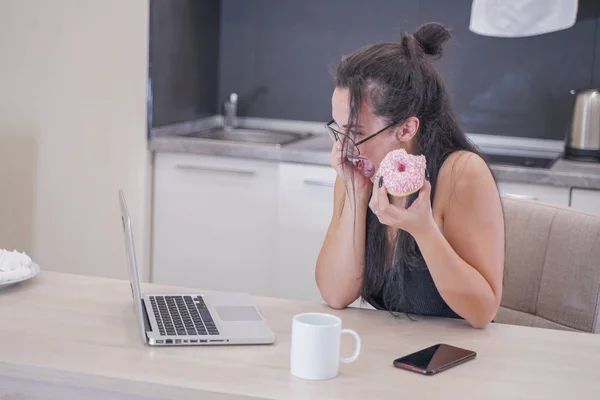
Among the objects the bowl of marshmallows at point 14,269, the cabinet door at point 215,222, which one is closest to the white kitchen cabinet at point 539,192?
the cabinet door at point 215,222

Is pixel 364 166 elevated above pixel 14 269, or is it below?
above

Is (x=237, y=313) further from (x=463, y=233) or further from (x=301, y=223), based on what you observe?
(x=301, y=223)

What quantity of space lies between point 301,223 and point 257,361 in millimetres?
1729

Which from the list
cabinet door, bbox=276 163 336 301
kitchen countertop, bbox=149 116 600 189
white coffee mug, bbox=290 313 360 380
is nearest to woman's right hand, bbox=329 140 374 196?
white coffee mug, bbox=290 313 360 380

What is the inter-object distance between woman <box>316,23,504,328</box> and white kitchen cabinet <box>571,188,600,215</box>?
1.17 meters

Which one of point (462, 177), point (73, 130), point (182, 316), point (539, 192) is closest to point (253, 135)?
point (73, 130)

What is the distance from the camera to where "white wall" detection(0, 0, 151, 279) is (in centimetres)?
316

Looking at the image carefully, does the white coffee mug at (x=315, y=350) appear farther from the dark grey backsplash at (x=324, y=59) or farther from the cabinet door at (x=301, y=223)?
the dark grey backsplash at (x=324, y=59)

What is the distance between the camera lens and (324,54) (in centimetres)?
369

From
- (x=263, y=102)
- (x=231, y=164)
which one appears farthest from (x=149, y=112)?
(x=263, y=102)

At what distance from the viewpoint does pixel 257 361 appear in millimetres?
1436

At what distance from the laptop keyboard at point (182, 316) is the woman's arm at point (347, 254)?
27cm

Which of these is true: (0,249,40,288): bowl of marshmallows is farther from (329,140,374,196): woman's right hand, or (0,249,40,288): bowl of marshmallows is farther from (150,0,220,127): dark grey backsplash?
(150,0,220,127): dark grey backsplash

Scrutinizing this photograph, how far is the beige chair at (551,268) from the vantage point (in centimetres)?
193
